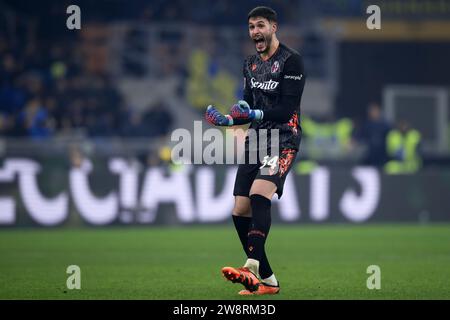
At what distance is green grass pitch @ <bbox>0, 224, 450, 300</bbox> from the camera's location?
8.66 meters

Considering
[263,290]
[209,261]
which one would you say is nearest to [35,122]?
[209,261]

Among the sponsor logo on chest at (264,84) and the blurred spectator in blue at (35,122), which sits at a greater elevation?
the sponsor logo on chest at (264,84)

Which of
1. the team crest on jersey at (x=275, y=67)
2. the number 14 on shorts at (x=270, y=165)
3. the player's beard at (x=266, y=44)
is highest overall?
the player's beard at (x=266, y=44)

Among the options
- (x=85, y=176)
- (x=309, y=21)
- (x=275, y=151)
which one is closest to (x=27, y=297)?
(x=275, y=151)

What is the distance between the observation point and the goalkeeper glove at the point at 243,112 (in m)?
8.09

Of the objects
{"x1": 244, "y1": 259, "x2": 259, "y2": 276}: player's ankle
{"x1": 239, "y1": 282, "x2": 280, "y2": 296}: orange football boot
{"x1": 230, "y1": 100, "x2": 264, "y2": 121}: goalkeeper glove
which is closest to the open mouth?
{"x1": 230, "y1": 100, "x2": 264, "y2": 121}: goalkeeper glove

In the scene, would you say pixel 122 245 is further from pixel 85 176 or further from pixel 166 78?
pixel 166 78

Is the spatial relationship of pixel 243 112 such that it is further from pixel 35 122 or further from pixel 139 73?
pixel 139 73

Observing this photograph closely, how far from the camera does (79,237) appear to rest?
15867mm

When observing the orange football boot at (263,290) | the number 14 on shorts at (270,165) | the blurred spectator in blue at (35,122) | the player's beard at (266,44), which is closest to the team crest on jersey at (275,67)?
the player's beard at (266,44)

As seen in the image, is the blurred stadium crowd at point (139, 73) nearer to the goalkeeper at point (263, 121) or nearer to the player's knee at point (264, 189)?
the goalkeeper at point (263, 121)

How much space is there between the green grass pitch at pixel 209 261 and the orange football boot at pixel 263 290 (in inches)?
4.3

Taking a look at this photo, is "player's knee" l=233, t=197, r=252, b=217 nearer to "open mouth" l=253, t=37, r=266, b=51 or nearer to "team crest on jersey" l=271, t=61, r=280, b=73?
"team crest on jersey" l=271, t=61, r=280, b=73

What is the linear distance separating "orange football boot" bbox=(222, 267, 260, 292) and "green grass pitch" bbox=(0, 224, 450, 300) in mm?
148
